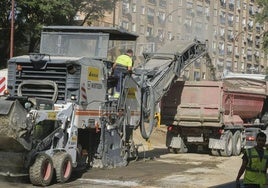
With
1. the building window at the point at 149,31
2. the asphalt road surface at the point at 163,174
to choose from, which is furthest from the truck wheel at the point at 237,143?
the building window at the point at 149,31

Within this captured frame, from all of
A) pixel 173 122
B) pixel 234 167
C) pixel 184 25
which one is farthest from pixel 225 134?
pixel 184 25

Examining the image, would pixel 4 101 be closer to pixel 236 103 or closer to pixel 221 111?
pixel 221 111

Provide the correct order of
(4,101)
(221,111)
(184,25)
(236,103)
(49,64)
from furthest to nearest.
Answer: (184,25) < (236,103) < (221,111) < (49,64) < (4,101)

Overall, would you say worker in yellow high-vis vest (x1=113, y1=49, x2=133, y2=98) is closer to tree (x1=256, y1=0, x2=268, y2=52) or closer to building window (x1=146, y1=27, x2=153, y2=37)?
tree (x1=256, y1=0, x2=268, y2=52)

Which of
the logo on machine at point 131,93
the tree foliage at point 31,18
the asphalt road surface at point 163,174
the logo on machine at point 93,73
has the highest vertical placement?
the tree foliage at point 31,18

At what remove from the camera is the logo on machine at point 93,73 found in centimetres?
1258

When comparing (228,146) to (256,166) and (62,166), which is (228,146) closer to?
(62,166)

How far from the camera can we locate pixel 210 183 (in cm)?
1189

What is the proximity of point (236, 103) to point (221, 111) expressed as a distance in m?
1.57

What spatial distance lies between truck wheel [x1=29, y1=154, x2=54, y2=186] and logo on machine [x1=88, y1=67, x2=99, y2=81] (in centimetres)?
235

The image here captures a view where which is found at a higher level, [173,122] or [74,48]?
[74,48]

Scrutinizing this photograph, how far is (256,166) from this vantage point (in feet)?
24.4

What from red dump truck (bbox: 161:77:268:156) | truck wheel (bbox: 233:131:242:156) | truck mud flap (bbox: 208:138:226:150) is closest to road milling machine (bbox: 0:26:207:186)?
red dump truck (bbox: 161:77:268:156)

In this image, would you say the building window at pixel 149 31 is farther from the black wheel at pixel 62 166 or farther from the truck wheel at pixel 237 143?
the black wheel at pixel 62 166
